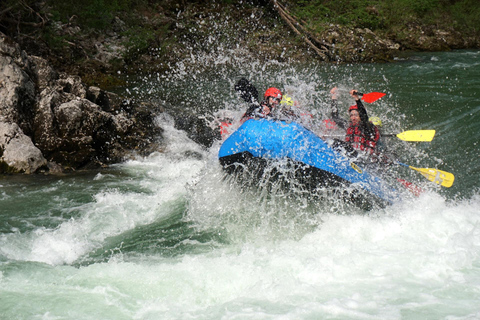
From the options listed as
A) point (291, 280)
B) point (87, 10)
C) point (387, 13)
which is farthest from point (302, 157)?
point (387, 13)

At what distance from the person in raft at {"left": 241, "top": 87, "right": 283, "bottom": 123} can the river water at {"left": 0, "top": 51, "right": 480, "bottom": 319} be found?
0.75 m

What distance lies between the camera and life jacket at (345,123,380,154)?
5652 millimetres

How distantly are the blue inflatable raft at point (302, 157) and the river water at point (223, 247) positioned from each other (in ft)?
0.80

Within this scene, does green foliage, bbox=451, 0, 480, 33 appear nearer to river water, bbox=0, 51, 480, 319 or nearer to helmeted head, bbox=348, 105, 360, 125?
river water, bbox=0, 51, 480, 319

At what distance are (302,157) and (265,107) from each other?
1076 mm

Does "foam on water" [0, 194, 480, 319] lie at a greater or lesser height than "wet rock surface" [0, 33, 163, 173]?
lesser

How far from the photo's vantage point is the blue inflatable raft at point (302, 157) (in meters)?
4.41

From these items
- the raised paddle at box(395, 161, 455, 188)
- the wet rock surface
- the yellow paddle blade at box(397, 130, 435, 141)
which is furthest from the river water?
the yellow paddle blade at box(397, 130, 435, 141)

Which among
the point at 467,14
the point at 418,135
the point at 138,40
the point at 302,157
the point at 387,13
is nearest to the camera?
the point at 302,157

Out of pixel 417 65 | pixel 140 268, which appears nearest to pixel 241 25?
pixel 417 65

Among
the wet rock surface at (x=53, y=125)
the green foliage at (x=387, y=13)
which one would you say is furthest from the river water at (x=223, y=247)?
the green foliage at (x=387, y=13)

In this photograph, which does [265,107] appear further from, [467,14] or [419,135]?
[467,14]

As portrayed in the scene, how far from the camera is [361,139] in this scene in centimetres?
580

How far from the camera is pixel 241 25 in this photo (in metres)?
15.2
